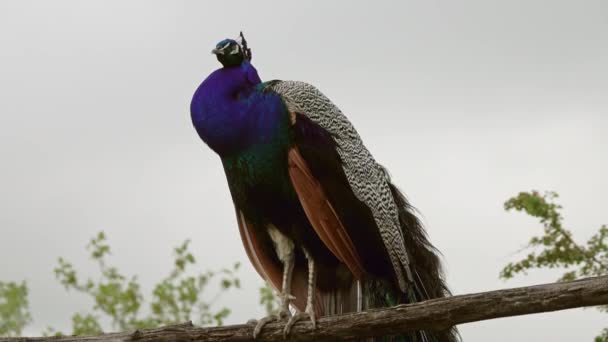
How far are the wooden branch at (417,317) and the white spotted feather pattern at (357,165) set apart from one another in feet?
2.77

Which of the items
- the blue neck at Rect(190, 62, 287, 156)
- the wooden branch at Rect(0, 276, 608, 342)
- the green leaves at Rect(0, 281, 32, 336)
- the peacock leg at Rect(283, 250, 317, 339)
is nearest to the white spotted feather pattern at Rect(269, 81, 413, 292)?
the blue neck at Rect(190, 62, 287, 156)

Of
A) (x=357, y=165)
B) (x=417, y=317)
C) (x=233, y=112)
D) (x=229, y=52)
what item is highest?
(x=229, y=52)

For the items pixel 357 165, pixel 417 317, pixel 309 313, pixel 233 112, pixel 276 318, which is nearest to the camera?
pixel 417 317

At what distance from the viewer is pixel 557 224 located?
8039 mm

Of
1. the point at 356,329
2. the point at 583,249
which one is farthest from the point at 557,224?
the point at 356,329

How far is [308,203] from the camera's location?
5.68m

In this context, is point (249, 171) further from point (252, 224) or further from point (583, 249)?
point (583, 249)

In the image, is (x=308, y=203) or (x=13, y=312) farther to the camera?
(x=13, y=312)

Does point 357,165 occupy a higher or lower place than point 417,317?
higher

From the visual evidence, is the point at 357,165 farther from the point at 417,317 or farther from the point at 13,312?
the point at 13,312

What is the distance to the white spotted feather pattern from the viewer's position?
589cm

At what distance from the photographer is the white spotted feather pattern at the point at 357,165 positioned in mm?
5887

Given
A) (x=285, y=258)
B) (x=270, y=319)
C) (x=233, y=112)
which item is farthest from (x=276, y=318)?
(x=233, y=112)

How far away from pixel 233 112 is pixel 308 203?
30.7 inches
